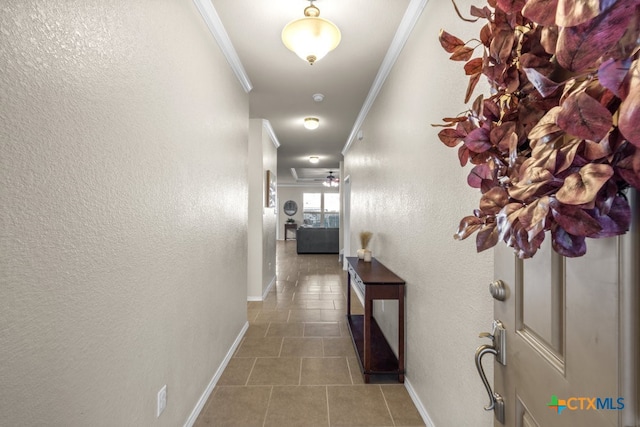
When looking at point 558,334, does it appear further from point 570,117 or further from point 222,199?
point 222,199

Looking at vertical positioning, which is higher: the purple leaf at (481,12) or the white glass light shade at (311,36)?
the white glass light shade at (311,36)

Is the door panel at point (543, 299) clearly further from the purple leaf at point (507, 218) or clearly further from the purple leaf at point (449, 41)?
the purple leaf at point (449, 41)

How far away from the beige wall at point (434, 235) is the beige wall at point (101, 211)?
142 centimetres

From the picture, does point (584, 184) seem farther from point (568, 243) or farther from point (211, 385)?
point (211, 385)

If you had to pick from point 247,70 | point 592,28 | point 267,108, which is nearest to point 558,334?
point 592,28

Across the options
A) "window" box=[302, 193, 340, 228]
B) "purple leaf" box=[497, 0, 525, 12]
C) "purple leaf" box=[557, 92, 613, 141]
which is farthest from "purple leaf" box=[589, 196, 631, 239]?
"window" box=[302, 193, 340, 228]

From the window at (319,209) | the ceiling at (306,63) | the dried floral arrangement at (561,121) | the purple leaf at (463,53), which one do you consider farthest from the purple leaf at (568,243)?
the window at (319,209)

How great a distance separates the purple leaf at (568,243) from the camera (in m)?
0.48

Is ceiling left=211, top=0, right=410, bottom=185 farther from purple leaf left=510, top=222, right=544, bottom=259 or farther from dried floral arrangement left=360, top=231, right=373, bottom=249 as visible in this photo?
purple leaf left=510, top=222, right=544, bottom=259

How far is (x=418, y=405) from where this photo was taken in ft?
6.41

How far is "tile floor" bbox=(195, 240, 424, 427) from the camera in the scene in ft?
6.17

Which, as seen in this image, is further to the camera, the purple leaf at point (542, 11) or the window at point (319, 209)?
the window at point (319, 209)

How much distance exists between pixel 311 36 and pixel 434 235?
143cm

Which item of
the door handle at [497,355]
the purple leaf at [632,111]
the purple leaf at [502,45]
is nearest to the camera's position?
the purple leaf at [632,111]
